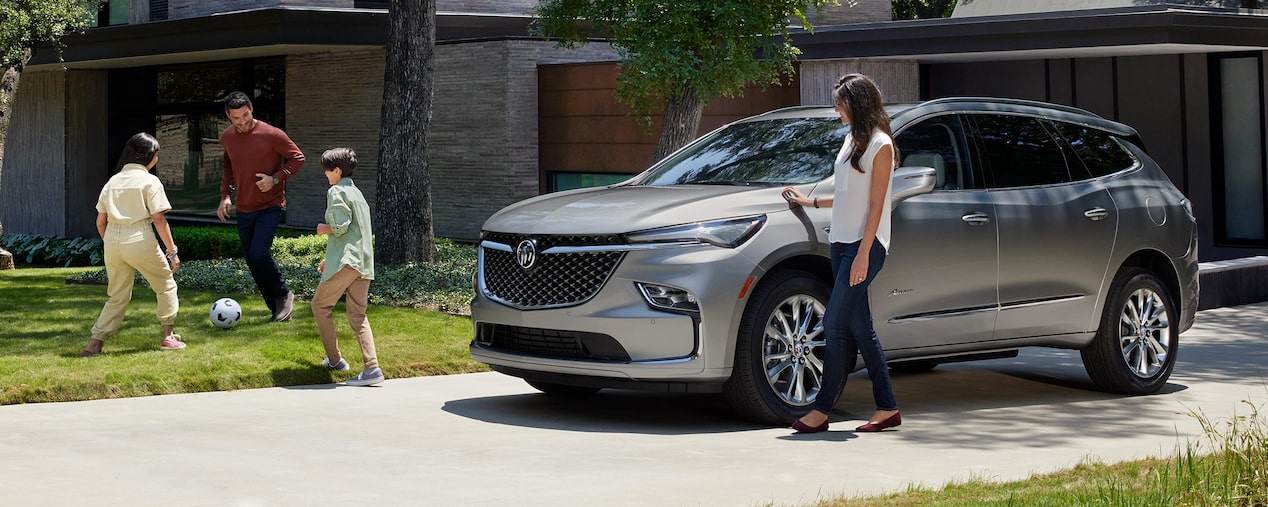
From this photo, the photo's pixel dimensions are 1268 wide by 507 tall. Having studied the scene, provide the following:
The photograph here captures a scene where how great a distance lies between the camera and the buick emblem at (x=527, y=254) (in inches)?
327

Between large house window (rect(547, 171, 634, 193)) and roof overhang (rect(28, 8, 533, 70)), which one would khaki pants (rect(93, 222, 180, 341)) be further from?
roof overhang (rect(28, 8, 533, 70))

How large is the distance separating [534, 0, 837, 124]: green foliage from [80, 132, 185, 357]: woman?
21.8ft

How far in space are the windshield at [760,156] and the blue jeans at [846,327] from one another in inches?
28.1

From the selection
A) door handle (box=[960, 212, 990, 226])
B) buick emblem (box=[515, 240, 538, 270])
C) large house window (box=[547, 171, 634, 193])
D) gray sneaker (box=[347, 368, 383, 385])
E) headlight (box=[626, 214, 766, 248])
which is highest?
large house window (box=[547, 171, 634, 193])

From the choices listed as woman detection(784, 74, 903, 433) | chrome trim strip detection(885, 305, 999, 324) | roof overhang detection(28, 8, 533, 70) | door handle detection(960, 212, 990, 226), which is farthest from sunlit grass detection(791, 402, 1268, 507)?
roof overhang detection(28, 8, 533, 70)

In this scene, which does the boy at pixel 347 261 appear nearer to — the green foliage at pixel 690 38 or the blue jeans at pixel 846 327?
the blue jeans at pixel 846 327

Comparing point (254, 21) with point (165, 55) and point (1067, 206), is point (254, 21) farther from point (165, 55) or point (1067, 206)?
point (1067, 206)

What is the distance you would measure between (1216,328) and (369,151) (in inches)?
638

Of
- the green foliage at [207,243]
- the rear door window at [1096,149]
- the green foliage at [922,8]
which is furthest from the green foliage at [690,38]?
the green foliage at [922,8]

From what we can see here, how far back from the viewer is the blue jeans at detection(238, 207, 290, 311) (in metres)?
11.8

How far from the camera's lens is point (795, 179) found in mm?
8625

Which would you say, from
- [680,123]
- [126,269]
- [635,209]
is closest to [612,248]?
[635,209]

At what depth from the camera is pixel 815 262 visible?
8453 millimetres

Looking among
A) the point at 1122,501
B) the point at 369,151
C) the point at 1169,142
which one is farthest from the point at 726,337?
the point at 369,151
